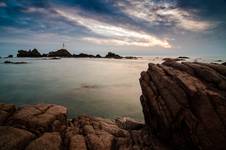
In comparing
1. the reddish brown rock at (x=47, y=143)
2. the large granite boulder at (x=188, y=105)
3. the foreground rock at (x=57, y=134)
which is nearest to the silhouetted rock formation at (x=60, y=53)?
the foreground rock at (x=57, y=134)

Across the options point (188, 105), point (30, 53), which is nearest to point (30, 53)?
point (30, 53)

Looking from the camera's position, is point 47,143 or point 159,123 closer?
point 47,143

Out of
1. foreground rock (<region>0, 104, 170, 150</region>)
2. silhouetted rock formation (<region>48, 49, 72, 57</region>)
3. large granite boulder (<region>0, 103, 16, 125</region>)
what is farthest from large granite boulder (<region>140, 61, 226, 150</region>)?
silhouetted rock formation (<region>48, 49, 72, 57</region>)

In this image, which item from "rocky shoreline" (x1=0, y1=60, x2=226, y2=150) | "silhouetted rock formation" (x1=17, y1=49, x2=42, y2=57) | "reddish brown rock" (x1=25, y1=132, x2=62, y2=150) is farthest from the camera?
"silhouetted rock formation" (x1=17, y1=49, x2=42, y2=57)

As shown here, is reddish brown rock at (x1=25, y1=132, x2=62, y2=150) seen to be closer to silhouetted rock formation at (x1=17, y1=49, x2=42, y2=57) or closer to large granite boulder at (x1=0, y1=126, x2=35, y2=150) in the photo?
large granite boulder at (x1=0, y1=126, x2=35, y2=150)

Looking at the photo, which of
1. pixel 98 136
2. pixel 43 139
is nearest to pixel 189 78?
pixel 98 136

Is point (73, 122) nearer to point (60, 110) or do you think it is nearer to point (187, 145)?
point (60, 110)

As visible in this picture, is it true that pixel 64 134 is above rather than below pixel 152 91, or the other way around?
below

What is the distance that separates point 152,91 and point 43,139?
7.25 meters

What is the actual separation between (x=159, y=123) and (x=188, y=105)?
226cm

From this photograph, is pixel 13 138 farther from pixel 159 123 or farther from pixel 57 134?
pixel 159 123

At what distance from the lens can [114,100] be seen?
2339 centimetres

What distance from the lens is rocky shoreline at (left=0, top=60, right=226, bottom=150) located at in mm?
7781

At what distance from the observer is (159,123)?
10023mm
